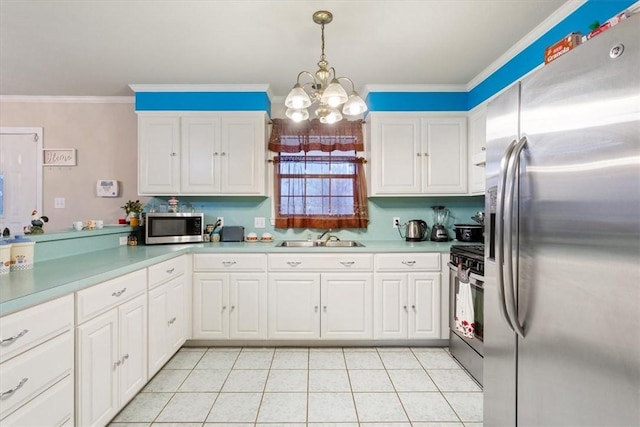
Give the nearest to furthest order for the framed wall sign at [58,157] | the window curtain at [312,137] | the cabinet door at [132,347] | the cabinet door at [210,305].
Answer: the cabinet door at [132,347], the cabinet door at [210,305], the window curtain at [312,137], the framed wall sign at [58,157]

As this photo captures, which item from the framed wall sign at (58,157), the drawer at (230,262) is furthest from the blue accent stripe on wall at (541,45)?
the framed wall sign at (58,157)

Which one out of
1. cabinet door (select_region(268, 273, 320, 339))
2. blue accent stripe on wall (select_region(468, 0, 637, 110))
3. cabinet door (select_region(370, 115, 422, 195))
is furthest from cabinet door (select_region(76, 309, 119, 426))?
blue accent stripe on wall (select_region(468, 0, 637, 110))

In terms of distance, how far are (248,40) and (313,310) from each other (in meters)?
2.22

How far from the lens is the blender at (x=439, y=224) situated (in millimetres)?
3106

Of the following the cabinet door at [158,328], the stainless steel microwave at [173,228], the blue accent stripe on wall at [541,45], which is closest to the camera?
the blue accent stripe on wall at [541,45]

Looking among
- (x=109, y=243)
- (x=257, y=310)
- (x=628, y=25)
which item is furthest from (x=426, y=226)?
(x=109, y=243)

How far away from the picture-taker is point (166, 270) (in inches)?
90.7

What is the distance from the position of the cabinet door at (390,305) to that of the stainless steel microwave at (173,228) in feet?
5.79

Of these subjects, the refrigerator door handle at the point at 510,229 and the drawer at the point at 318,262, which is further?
the drawer at the point at 318,262

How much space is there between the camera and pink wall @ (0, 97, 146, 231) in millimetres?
3359

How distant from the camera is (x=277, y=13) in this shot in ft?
6.40

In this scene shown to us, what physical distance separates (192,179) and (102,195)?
1189 mm

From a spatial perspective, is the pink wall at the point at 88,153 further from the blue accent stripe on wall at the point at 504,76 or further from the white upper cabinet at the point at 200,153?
the blue accent stripe on wall at the point at 504,76

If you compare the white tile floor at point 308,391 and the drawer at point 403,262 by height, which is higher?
the drawer at point 403,262
